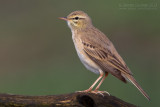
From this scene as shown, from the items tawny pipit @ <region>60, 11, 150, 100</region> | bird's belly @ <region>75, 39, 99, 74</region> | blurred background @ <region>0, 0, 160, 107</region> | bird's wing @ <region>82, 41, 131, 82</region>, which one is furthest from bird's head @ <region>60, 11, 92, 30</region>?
blurred background @ <region>0, 0, 160, 107</region>

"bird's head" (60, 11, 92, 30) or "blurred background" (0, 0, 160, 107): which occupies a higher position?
"bird's head" (60, 11, 92, 30)

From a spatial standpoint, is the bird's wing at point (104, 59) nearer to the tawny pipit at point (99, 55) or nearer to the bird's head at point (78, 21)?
the tawny pipit at point (99, 55)

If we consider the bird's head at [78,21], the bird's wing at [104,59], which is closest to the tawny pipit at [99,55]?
the bird's wing at [104,59]

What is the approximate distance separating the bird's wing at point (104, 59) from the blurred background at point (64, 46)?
3.35 meters

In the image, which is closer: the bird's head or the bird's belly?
the bird's belly

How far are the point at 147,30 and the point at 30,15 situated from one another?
5292 mm

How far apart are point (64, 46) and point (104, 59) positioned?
9.20 m

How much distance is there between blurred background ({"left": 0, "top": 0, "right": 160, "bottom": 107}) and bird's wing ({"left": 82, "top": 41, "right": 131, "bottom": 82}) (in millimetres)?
3346

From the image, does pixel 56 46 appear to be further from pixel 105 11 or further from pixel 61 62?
pixel 105 11

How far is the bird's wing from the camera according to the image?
37.3ft

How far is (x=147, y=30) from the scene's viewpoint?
21750 mm

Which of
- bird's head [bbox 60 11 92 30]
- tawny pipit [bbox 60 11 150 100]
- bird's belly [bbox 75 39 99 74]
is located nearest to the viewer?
tawny pipit [bbox 60 11 150 100]

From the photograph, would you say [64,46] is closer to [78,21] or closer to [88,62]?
[78,21]

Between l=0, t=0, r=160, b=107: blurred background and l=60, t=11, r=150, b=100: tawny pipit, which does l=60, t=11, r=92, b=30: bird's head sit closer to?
l=60, t=11, r=150, b=100: tawny pipit
